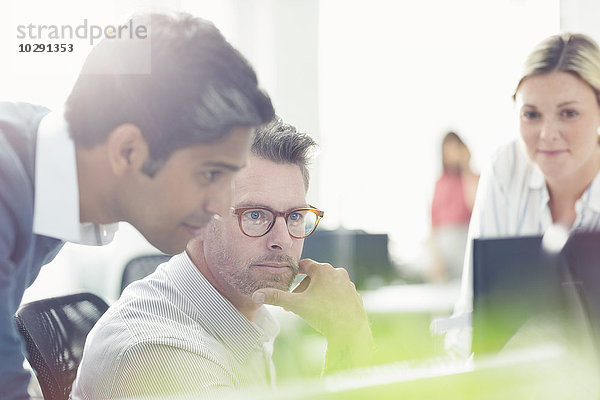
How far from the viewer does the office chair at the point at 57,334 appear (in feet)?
2.48

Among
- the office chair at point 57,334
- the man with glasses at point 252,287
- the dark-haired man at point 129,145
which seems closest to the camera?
the dark-haired man at point 129,145

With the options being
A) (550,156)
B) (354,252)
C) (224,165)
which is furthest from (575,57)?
(224,165)

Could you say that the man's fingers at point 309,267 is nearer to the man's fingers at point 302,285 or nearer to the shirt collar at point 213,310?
the man's fingers at point 302,285

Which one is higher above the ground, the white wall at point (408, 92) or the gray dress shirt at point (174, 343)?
the white wall at point (408, 92)

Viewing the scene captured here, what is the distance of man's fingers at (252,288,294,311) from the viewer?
945 millimetres

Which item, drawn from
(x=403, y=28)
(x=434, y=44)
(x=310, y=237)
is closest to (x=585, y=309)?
(x=310, y=237)

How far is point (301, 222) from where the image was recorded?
3.27 feet

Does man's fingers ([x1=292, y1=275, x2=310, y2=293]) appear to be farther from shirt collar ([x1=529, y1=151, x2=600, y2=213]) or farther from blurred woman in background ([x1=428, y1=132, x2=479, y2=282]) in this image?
blurred woman in background ([x1=428, y1=132, x2=479, y2=282])

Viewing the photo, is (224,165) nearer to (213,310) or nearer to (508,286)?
(213,310)

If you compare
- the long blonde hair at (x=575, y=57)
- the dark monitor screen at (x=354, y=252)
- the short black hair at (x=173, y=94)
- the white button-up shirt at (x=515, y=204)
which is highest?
the long blonde hair at (x=575, y=57)

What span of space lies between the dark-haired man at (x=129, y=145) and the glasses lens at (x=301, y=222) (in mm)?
232

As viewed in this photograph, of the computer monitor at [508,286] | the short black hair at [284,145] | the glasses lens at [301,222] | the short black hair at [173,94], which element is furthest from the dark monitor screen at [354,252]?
the short black hair at [173,94]

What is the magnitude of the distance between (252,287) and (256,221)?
10 cm

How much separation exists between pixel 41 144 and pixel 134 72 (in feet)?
0.46
